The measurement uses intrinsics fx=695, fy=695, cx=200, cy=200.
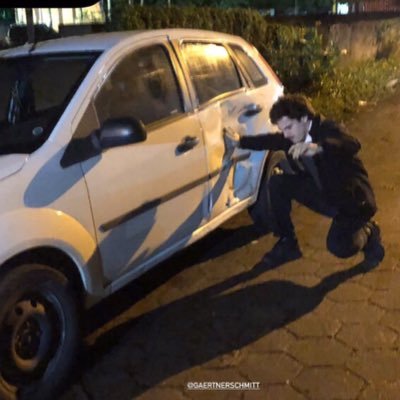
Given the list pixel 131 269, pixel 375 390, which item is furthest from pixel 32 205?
pixel 375 390

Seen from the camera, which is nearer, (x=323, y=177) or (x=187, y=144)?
(x=187, y=144)

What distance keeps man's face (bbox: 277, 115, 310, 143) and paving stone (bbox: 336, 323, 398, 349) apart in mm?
1324

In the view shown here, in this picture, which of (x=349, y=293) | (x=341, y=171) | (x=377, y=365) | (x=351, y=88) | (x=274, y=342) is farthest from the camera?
(x=351, y=88)

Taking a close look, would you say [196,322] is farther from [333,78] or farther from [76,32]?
[333,78]

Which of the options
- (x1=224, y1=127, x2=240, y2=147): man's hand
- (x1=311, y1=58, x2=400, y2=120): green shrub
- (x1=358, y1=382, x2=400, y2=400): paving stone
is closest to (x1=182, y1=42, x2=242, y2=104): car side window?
(x1=224, y1=127, x2=240, y2=147): man's hand

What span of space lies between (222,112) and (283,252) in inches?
42.6

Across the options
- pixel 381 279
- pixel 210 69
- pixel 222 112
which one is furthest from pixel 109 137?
pixel 381 279

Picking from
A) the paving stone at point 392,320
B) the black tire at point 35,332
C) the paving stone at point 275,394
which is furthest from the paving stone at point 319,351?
the black tire at point 35,332

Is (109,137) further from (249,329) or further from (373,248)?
(373,248)

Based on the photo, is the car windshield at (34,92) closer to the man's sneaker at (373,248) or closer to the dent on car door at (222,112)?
the dent on car door at (222,112)

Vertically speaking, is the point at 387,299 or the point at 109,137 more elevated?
the point at 109,137

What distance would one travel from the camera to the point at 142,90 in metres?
4.12

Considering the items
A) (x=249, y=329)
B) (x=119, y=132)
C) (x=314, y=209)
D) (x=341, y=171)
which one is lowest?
(x=249, y=329)

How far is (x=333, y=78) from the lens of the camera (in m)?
11.7
